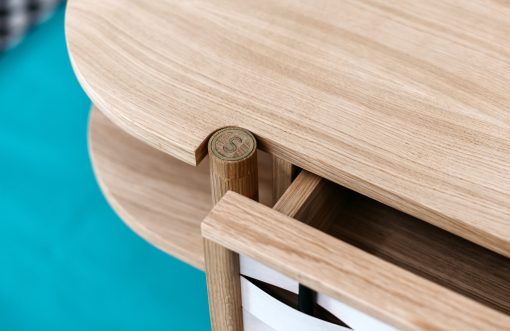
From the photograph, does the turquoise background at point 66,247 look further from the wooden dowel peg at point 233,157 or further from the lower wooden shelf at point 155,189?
the wooden dowel peg at point 233,157

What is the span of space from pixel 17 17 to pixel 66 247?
542 millimetres

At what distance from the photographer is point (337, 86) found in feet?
2.25

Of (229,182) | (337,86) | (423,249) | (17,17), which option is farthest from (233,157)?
(17,17)

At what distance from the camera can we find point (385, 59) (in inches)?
28.2

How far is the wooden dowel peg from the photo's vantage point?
24.7 inches

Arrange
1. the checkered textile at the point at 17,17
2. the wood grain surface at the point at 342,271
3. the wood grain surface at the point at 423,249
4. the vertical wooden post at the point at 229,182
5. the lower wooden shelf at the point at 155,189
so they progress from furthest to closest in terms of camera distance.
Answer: the checkered textile at the point at 17,17
the lower wooden shelf at the point at 155,189
the wood grain surface at the point at 423,249
the vertical wooden post at the point at 229,182
the wood grain surface at the point at 342,271

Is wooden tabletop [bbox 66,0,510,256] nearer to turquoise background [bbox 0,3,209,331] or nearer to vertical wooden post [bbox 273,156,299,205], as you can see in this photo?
vertical wooden post [bbox 273,156,299,205]

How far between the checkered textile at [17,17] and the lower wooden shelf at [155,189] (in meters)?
0.52

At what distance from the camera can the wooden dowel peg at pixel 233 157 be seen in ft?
2.06

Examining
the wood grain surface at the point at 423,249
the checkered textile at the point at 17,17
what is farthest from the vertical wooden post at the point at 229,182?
the checkered textile at the point at 17,17

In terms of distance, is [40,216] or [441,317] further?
[40,216]

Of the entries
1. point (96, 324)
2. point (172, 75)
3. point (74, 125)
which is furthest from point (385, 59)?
point (74, 125)

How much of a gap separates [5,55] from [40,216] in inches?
16.2

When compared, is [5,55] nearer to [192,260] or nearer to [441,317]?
[192,260]
